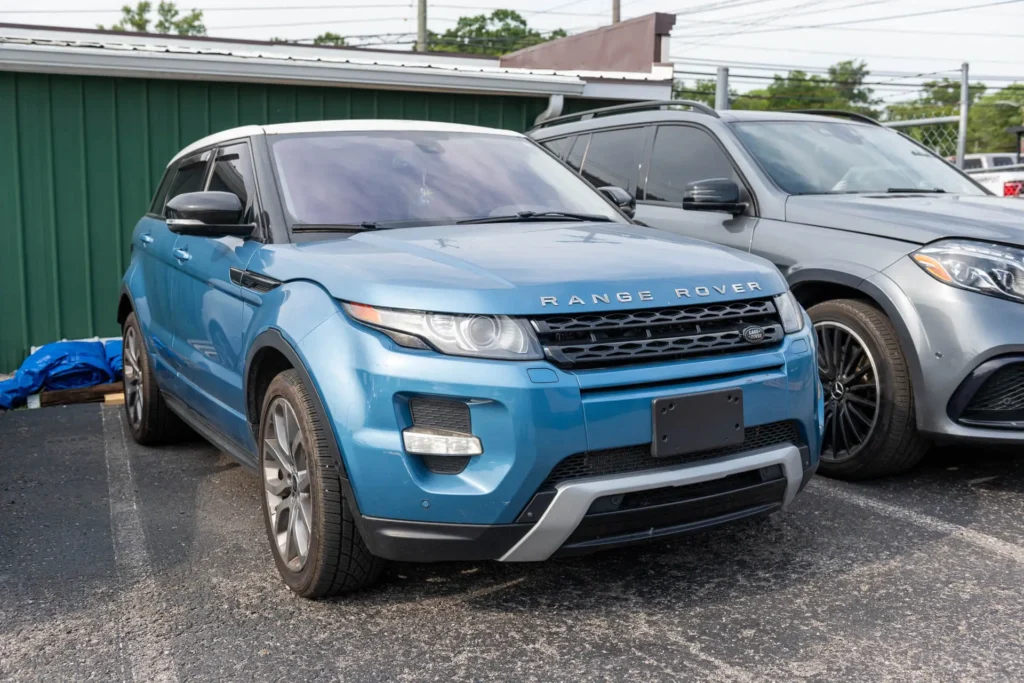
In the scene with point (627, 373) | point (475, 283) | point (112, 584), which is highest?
point (475, 283)

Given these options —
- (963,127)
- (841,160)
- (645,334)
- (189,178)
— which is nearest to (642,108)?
(841,160)

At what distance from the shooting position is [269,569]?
373 centimetres

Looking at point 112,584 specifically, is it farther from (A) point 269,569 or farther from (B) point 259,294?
(B) point 259,294

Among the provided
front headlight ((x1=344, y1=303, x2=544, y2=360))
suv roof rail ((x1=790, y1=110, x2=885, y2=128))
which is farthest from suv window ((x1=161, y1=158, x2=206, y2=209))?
suv roof rail ((x1=790, y1=110, x2=885, y2=128))

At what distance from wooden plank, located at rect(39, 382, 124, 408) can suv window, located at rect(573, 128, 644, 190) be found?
3.72 metres

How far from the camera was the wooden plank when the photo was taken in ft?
23.4

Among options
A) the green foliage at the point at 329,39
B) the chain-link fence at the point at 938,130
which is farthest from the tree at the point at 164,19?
the chain-link fence at the point at 938,130

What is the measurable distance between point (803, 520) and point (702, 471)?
4.35 ft

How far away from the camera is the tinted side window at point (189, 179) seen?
500cm

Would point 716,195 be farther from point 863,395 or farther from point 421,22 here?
point 421,22

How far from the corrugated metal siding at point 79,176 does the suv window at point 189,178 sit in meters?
3.17

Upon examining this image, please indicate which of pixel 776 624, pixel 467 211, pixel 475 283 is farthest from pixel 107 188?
pixel 776 624

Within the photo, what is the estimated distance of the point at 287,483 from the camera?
11.5ft

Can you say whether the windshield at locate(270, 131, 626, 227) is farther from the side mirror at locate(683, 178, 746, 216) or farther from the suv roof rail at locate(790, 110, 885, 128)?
the suv roof rail at locate(790, 110, 885, 128)
